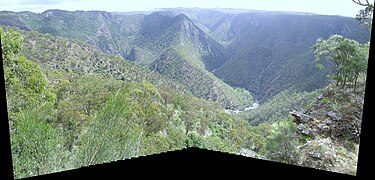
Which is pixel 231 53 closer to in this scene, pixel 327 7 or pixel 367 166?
pixel 327 7

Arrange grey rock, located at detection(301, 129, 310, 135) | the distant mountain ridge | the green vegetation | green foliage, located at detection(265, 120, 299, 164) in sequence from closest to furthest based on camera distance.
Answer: the green vegetation → green foliage, located at detection(265, 120, 299, 164) → grey rock, located at detection(301, 129, 310, 135) → the distant mountain ridge

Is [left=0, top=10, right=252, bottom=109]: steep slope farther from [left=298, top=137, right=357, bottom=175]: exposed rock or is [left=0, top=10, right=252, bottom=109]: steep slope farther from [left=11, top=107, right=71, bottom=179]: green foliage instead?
[left=11, top=107, right=71, bottom=179]: green foliage

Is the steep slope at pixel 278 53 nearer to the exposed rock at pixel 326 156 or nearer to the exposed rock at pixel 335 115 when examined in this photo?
the exposed rock at pixel 335 115

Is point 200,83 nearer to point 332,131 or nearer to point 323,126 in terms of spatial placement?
point 323,126

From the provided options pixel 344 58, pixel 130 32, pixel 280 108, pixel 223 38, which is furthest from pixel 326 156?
pixel 223 38

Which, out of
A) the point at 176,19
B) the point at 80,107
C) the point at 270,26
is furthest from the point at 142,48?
the point at 80,107

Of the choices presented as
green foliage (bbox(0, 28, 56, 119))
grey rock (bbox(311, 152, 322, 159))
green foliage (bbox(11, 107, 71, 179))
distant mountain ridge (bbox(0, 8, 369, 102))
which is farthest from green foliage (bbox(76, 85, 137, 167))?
distant mountain ridge (bbox(0, 8, 369, 102))

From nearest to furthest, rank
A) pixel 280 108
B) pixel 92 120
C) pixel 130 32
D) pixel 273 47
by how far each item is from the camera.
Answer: pixel 92 120 → pixel 280 108 → pixel 273 47 → pixel 130 32
